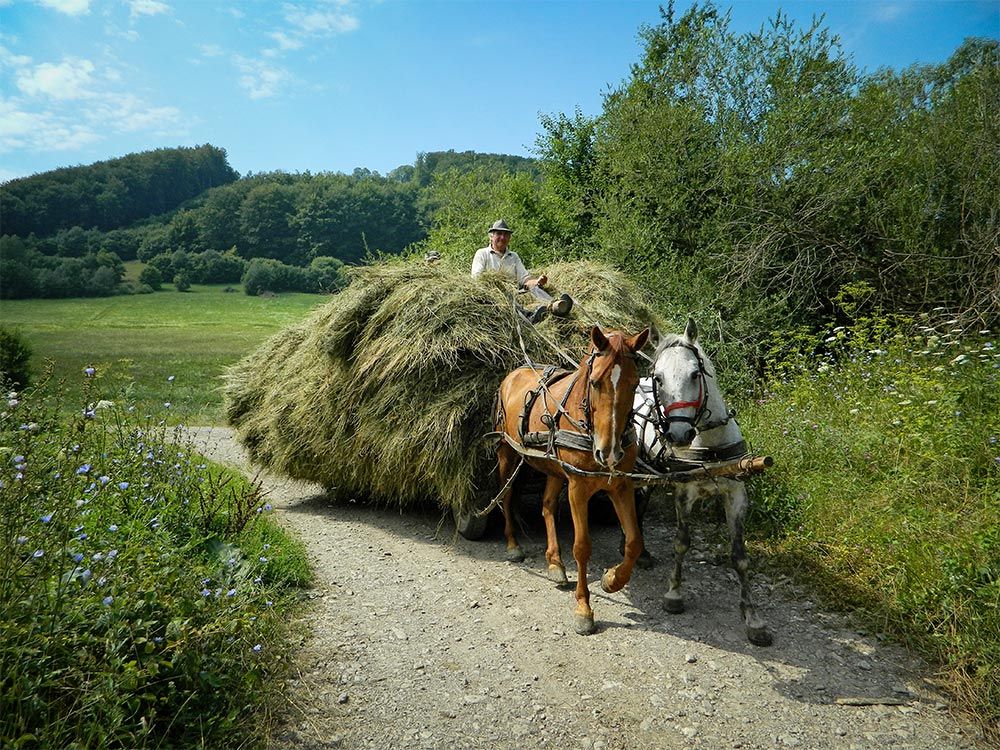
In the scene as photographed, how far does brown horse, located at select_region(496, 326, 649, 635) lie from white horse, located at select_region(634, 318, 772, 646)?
0.29m

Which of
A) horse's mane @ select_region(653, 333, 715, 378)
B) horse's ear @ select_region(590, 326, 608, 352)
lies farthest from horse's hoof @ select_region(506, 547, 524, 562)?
horse's ear @ select_region(590, 326, 608, 352)

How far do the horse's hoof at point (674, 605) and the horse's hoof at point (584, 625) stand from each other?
2.04 feet

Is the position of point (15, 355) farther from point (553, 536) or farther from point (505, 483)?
point (553, 536)

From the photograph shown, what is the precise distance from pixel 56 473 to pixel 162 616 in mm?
1242

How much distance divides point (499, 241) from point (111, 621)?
565 centimetres

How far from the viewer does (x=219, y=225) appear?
36.9 meters

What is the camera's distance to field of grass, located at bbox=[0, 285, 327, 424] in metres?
15.2

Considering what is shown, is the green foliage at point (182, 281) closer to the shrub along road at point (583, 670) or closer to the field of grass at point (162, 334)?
the field of grass at point (162, 334)

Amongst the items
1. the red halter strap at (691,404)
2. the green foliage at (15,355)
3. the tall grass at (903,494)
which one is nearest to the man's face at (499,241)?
the tall grass at (903,494)

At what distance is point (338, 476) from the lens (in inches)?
252

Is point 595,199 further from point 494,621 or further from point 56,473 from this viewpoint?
point 56,473

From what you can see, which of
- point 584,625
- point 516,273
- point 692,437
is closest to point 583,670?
point 584,625

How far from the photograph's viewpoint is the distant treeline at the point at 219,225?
22094mm

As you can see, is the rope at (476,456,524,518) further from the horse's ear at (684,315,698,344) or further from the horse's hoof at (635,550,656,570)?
the horse's ear at (684,315,698,344)
